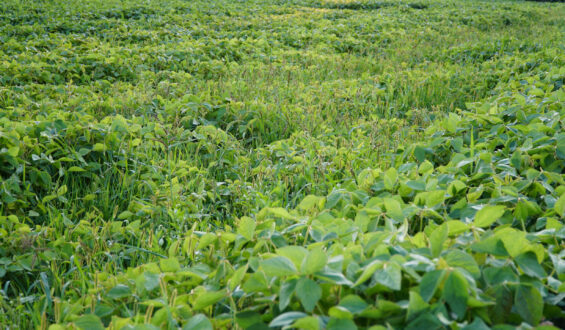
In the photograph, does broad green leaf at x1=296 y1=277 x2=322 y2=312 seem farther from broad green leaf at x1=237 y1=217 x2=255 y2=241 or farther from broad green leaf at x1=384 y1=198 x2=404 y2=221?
broad green leaf at x1=384 y1=198 x2=404 y2=221

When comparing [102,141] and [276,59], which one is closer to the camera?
[102,141]

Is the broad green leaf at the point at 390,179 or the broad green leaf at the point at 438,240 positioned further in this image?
the broad green leaf at the point at 390,179

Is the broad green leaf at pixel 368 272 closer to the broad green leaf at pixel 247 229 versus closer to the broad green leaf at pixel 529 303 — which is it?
the broad green leaf at pixel 529 303

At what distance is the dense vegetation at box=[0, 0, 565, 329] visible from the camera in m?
1.11

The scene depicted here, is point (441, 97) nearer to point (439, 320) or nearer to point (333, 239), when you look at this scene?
point (333, 239)

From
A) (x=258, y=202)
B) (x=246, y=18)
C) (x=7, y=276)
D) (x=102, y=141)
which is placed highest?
(x=246, y=18)

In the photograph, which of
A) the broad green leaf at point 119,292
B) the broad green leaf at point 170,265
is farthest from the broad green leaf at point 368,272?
the broad green leaf at point 119,292

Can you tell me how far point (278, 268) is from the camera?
107 centimetres

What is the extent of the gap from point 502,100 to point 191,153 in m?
2.64

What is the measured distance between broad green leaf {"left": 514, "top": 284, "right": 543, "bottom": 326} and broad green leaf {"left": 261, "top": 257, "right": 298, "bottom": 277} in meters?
0.54

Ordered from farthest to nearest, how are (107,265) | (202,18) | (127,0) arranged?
(127,0) → (202,18) → (107,265)

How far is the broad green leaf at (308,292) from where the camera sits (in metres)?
1.01

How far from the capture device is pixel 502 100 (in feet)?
12.0

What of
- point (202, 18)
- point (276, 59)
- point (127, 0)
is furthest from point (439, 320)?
point (127, 0)
